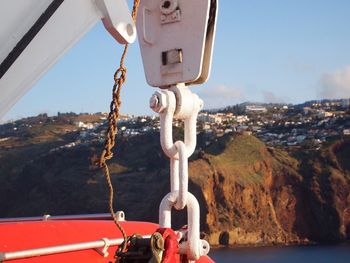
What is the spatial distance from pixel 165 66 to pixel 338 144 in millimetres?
73268

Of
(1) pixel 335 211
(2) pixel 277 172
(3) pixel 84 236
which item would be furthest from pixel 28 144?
(3) pixel 84 236

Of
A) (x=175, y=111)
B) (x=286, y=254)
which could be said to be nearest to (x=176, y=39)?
(x=175, y=111)

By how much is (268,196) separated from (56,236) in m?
64.8

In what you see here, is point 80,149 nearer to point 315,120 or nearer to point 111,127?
point 315,120

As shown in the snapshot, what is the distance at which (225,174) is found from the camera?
211 ft

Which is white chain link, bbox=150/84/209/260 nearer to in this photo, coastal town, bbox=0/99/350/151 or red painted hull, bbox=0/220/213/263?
red painted hull, bbox=0/220/213/263

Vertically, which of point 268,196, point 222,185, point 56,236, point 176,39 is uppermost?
point 176,39

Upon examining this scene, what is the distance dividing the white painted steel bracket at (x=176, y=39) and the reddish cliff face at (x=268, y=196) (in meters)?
57.9

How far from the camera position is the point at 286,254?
5850cm

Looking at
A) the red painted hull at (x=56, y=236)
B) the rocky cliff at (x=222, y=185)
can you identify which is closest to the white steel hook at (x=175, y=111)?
the red painted hull at (x=56, y=236)

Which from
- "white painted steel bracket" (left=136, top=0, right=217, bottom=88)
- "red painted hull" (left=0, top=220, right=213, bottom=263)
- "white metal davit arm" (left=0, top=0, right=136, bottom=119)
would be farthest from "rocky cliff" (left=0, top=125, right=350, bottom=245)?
"white metal davit arm" (left=0, top=0, right=136, bottom=119)

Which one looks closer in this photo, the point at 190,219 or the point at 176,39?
the point at 190,219

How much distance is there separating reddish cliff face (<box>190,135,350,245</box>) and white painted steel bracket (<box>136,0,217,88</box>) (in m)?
57.9

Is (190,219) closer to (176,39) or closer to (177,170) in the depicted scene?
(177,170)
